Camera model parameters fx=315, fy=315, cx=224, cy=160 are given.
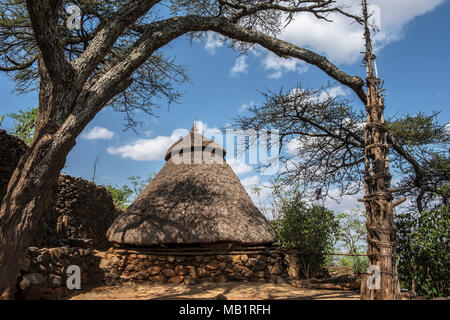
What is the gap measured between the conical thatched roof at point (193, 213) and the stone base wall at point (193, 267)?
393mm

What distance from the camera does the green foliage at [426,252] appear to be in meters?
5.37

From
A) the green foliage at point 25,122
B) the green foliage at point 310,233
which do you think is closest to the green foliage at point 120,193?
Answer: the green foliage at point 25,122

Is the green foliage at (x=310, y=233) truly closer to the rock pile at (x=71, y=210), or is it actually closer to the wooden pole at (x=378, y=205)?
the wooden pole at (x=378, y=205)

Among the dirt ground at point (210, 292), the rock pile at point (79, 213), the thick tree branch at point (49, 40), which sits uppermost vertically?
the thick tree branch at point (49, 40)

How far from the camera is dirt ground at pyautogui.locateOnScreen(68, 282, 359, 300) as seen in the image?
18.0ft

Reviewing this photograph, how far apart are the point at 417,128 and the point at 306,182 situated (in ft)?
9.05

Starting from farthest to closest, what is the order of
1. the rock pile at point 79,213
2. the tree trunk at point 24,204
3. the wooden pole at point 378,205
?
the rock pile at point 79,213
the wooden pole at point 378,205
the tree trunk at point 24,204

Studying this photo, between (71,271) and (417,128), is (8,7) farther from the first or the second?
(417,128)

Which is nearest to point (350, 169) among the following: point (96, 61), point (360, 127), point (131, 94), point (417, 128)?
point (360, 127)

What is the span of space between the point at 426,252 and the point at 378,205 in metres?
2.14

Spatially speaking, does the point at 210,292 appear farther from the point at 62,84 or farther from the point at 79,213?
the point at 79,213

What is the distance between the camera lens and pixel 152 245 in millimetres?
7750

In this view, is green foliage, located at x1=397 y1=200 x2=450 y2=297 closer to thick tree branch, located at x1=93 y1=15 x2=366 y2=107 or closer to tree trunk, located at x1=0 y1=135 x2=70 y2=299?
thick tree branch, located at x1=93 y1=15 x2=366 y2=107
